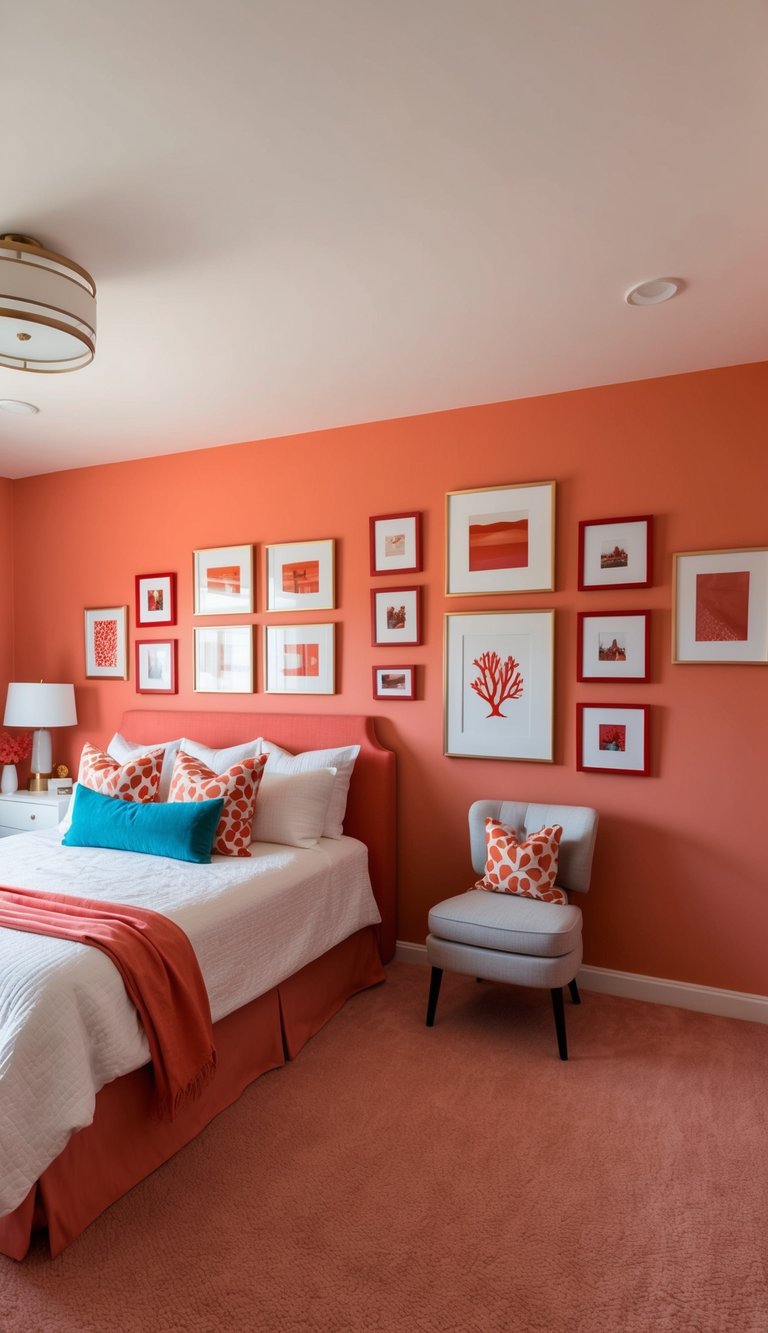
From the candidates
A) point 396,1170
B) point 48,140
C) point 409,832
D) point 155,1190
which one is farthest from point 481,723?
point 48,140

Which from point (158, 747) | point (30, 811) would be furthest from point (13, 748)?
point (158, 747)

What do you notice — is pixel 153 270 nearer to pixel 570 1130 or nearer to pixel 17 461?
pixel 17 461

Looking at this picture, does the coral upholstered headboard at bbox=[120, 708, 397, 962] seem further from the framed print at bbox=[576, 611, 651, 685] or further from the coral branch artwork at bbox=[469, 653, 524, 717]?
the framed print at bbox=[576, 611, 651, 685]

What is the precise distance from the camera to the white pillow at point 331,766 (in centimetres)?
344

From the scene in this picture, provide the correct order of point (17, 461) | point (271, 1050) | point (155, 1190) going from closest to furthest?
1. point (155, 1190)
2. point (271, 1050)
3. point (17, 461)

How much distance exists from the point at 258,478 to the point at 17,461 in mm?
1539

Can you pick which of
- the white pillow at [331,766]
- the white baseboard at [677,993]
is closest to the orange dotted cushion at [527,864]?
the white baseboard at [677,993]

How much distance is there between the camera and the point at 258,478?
Answer: 13.1 ft

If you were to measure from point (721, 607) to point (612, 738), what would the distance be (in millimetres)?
690

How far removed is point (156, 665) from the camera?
14.2 ft

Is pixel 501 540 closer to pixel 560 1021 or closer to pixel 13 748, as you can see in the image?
pixel 560 1021

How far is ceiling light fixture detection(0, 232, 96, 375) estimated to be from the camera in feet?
6.65

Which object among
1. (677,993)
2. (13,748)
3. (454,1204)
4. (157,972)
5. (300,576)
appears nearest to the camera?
(454,1204)

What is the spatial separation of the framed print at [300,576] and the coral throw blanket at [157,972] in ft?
6.25
